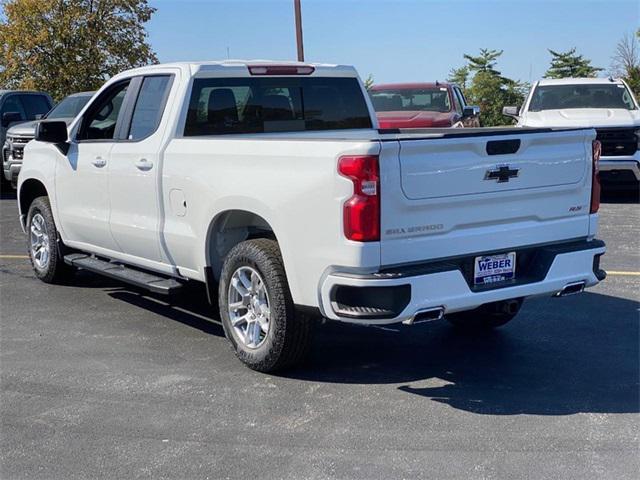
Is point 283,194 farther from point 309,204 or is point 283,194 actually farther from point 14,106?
point 14,106

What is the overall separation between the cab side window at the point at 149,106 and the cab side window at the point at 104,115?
0.32 m

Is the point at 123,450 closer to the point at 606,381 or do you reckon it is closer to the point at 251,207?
the point at 251,207

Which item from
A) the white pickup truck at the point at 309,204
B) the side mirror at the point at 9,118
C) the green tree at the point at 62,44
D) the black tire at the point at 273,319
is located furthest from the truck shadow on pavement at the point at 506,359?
the green tree at the point at 62,44

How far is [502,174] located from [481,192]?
0.18 m

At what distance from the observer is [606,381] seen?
516 centimetres

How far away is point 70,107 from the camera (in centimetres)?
1470

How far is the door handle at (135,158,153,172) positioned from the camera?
607 cm

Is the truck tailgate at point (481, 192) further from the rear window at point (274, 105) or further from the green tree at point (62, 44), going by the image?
the green tree at point (62, 44)

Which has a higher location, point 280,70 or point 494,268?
point 280,70

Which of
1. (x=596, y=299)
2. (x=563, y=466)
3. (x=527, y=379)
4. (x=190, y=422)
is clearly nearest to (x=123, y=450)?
(x=190, y=422)

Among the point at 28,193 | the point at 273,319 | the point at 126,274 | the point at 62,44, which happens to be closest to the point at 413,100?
the point at 28,193

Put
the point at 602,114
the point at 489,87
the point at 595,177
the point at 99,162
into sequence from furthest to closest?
1. the point at 489,87
2. the point at 602,114
3. the point at 99,162
4. the point at 595,177

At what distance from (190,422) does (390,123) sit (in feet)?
35.9

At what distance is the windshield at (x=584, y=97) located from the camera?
1440 centimetres
